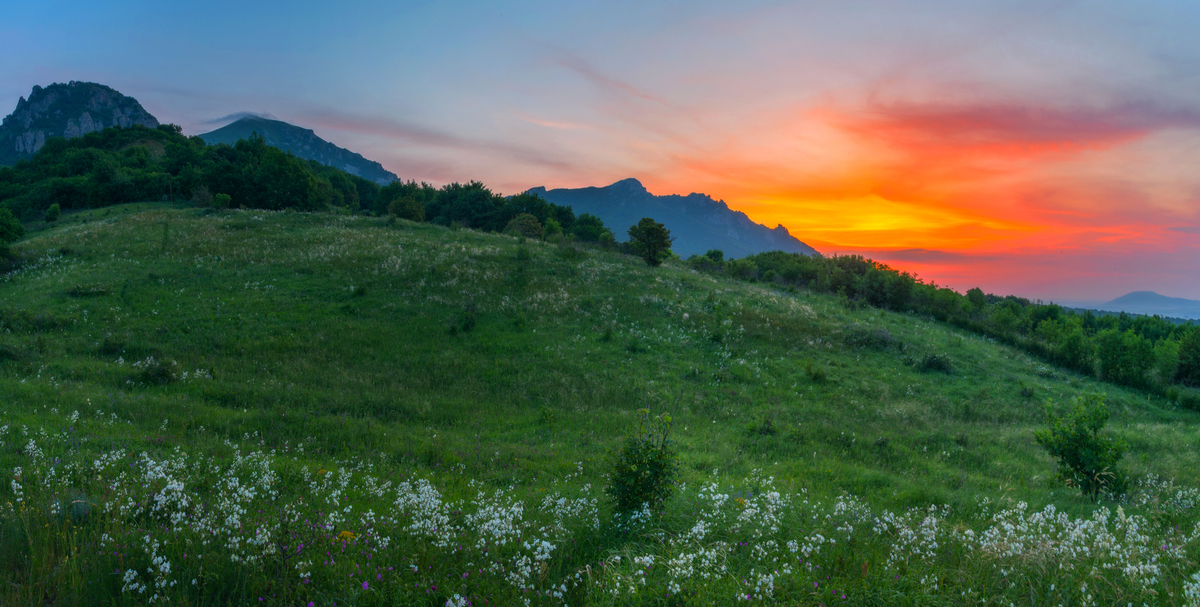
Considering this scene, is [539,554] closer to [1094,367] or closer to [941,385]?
[941,385]

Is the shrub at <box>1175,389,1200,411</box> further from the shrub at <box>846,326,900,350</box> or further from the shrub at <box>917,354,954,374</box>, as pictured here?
the shrub at <box>846,326,900,350</box>

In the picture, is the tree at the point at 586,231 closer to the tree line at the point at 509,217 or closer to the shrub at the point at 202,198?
the tree line at the point at 509,217

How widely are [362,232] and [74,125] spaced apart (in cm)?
27560

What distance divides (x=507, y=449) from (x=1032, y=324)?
6591 centimetres

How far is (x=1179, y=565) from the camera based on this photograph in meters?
4.47

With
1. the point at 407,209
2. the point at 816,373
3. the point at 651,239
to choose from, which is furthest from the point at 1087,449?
the point at 407,209

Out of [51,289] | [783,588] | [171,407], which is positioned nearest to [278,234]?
[51,289]

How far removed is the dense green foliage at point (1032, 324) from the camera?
879 inches

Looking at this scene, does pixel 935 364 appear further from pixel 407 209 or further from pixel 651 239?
pixel 407 209

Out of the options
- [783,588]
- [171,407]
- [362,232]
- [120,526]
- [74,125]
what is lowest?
[171,407]

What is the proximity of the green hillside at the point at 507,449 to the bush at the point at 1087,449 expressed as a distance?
395 millimetres

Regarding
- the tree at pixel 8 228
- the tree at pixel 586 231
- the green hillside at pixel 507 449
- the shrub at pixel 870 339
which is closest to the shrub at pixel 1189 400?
the green hillside at pixel 507 449

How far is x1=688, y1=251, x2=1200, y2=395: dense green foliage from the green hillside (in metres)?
2.60

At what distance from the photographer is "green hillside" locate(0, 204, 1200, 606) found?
14.0 ft
